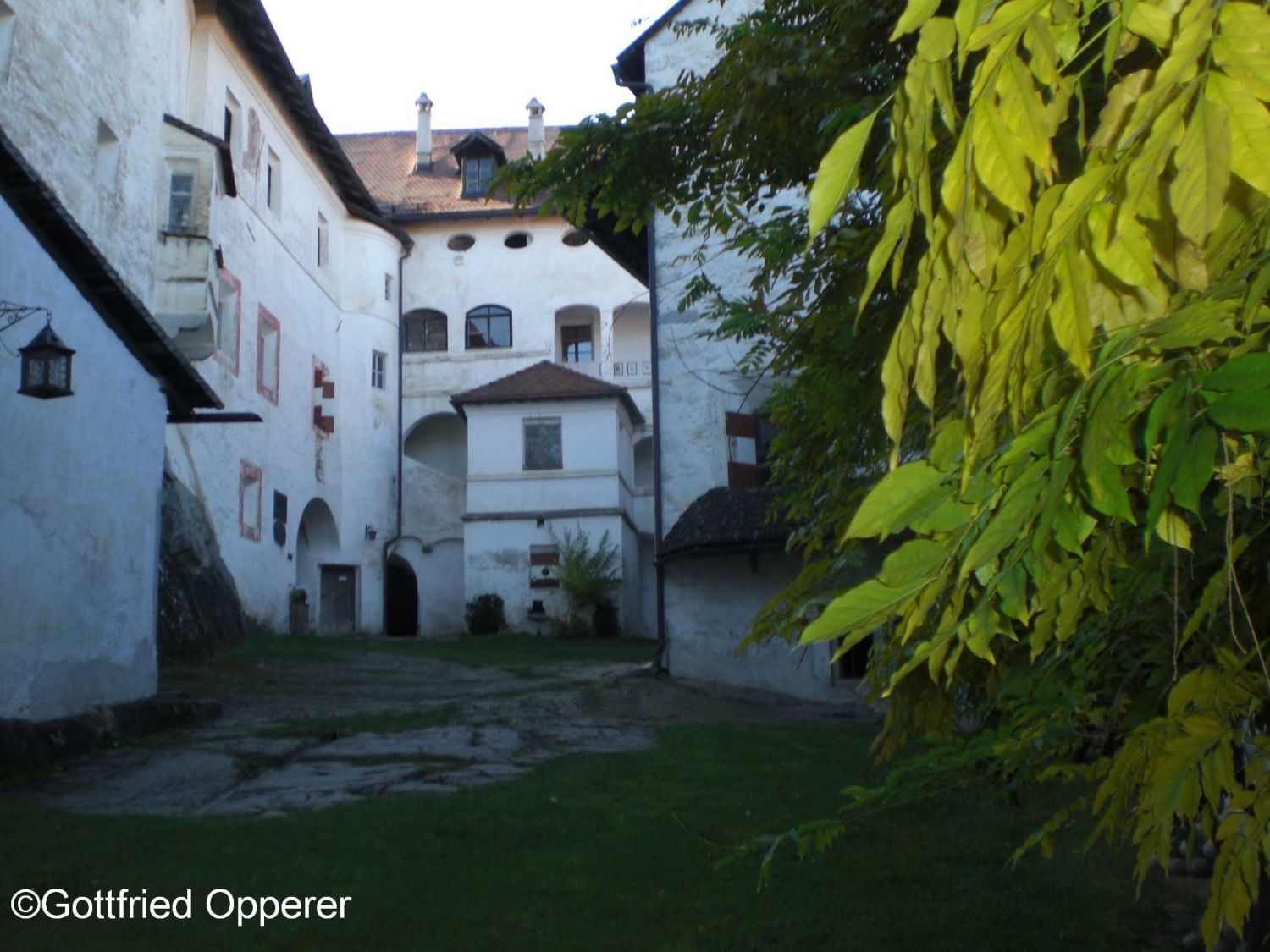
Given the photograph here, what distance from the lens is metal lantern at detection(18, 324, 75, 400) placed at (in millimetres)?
8602

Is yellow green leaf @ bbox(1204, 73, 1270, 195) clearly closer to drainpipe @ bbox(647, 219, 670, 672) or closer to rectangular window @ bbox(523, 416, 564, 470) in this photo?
drainpipe @ bbox(647, 219, 670, 672)

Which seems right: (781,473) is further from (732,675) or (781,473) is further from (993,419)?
(732,675)

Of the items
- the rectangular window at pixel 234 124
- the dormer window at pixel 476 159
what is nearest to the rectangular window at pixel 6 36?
the rectangular window at pixel 234 124

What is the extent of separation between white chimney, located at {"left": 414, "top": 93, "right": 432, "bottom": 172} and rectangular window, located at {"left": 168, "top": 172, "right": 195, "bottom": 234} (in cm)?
2084

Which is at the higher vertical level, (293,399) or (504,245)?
(504,245)

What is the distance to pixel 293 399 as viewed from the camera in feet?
95.9

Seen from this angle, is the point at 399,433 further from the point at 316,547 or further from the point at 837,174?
the point at 837,174

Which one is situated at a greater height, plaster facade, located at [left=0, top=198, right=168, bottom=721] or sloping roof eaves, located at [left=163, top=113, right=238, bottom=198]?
sloping roof eaves, located at [left=163, top=113, right=238, bottom=198]

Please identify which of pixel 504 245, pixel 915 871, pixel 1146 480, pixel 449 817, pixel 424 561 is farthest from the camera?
pixel 504 245

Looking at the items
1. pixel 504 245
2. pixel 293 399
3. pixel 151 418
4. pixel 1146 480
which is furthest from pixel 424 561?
pixel 1146 480

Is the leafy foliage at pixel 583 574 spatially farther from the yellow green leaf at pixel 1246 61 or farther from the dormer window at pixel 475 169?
the yellow green leaf at pixel 1246 61

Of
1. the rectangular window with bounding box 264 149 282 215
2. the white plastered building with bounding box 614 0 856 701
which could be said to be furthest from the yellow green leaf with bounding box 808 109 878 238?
the rectangular window with bounding box 264 149 282 215

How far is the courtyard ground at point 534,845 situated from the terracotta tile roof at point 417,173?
27155mm

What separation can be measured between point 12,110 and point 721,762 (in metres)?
11.7
